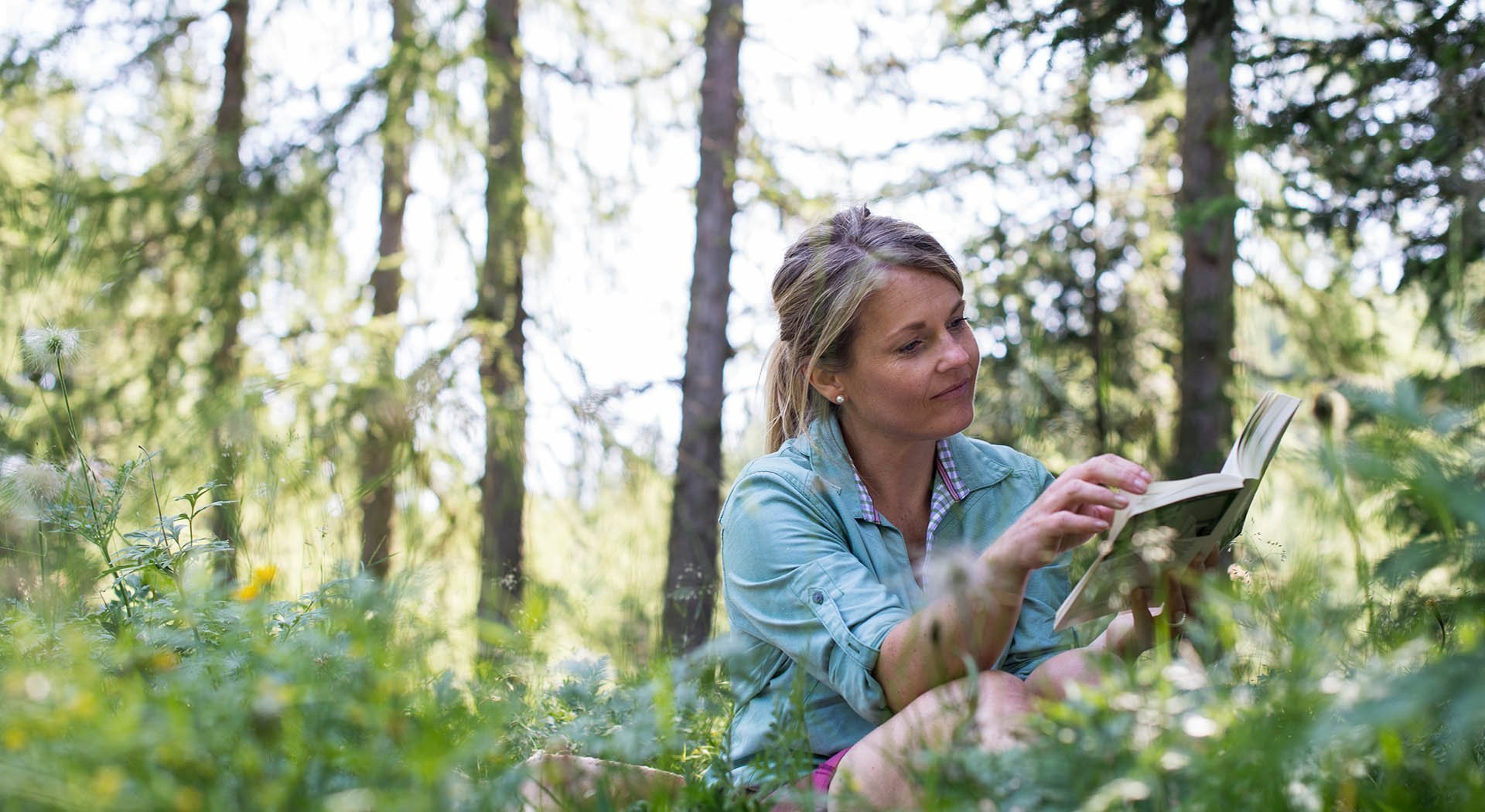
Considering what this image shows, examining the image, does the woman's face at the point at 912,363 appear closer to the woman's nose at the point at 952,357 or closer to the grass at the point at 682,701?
the woman's nose at the point at 952,357

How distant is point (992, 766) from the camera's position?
45.3 inches

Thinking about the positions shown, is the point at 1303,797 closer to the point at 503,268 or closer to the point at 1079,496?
the point at 1079,496

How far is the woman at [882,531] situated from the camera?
1.72 m

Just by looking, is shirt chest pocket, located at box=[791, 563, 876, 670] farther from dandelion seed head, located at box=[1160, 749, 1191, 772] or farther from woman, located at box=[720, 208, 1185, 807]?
dandelion seed head, located at box=[1160, 749, 1191, 772]

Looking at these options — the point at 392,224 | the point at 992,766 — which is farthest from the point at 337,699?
the point at 392,224

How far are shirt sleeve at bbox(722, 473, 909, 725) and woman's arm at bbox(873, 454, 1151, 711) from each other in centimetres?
9

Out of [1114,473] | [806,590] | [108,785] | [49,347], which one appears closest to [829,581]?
[806,590]

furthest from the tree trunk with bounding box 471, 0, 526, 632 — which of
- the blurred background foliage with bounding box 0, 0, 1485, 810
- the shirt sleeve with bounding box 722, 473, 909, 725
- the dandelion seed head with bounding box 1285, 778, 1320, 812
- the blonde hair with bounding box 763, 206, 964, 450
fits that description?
the dandelion seed head with bounding box 1285, 778, 1320, 812

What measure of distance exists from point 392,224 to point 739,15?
2929mm

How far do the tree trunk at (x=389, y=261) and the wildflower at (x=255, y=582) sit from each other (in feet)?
8.97

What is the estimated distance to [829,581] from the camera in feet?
6.59

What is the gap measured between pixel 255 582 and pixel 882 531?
128 cm

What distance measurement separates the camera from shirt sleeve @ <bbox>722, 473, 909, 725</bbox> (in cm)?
190

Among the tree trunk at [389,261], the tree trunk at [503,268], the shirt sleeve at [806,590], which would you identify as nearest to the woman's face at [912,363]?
the shirt sleeve at [806,590]
